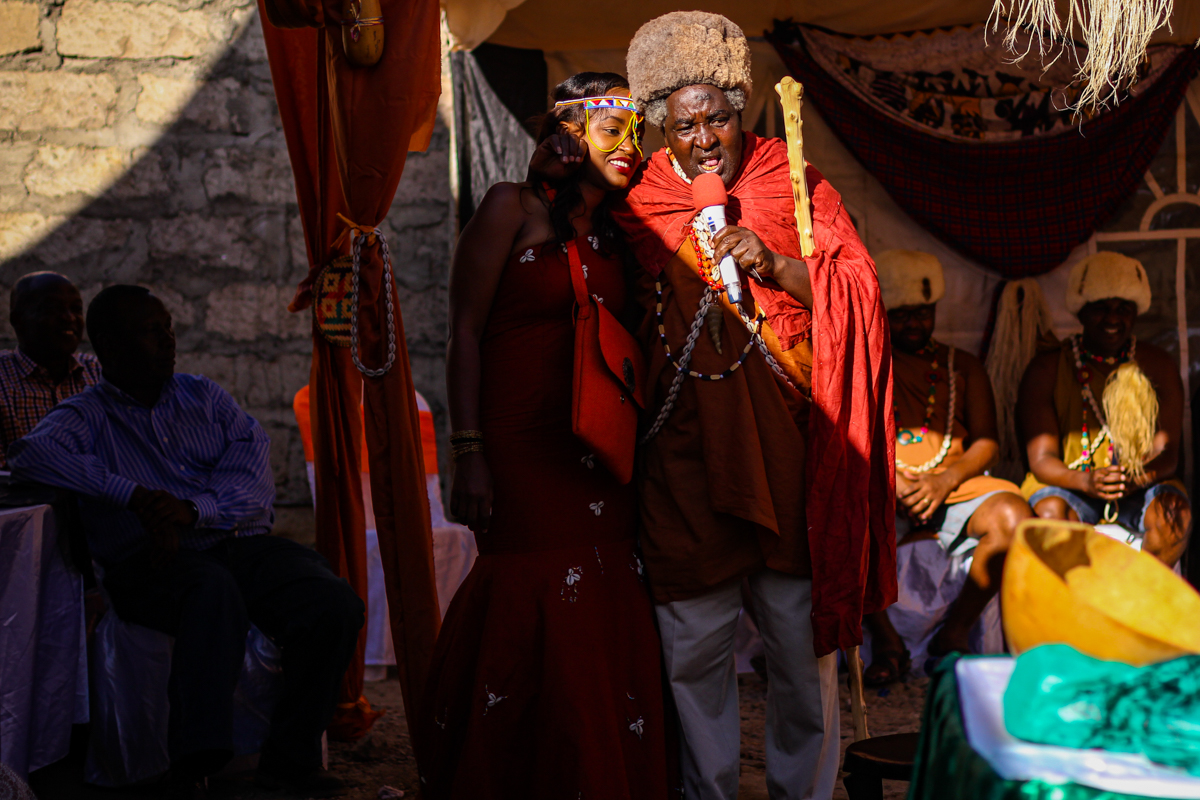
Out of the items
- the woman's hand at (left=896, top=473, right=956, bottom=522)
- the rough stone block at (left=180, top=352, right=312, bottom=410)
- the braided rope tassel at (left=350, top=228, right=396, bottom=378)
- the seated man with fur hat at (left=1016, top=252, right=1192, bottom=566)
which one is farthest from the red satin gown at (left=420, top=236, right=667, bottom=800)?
the rough stone block at (left=180, top=352, right=312, bottom=410)

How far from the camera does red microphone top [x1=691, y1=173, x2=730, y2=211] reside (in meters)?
2.51

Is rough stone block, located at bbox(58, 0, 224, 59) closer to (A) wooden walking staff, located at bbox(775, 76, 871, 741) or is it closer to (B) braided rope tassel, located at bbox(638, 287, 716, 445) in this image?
(A) wooden walking staff, located at bbox(775, 76, 871, 741)

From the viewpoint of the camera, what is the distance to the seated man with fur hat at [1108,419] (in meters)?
4.39

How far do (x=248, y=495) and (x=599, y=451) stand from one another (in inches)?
59.7

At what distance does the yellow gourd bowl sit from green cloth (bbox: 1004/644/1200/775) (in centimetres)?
3

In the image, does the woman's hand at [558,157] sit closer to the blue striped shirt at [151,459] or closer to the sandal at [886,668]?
the blue striped shirt at [151,459]

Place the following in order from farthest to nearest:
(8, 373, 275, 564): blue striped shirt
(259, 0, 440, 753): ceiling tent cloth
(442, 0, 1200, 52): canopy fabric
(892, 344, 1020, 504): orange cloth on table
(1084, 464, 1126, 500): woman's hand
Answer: (442, 0, 1200, 52): canopy fabric, (892, 344, 1020, 504): orange cloth on table, (1084, 464, 1126, 500): woman's hand, (8, 373, 275, 564): blue striped shirt, (259, 0, 440, 753): ceiling tent cloth

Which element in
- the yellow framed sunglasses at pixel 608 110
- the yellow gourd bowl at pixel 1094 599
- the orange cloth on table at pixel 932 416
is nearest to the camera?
the yellow gourd bowl at pixel 1094 599

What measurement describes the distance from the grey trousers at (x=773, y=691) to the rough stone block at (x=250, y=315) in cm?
354

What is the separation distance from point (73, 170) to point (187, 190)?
0.61 metres

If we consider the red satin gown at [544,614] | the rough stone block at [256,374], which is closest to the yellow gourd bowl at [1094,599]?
the red satin gown at [544,614]

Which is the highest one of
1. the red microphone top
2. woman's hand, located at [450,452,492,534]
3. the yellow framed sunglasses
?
the yellow framed sunglasses

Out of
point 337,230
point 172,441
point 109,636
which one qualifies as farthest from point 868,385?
point 109,636

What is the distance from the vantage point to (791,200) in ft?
8.95
